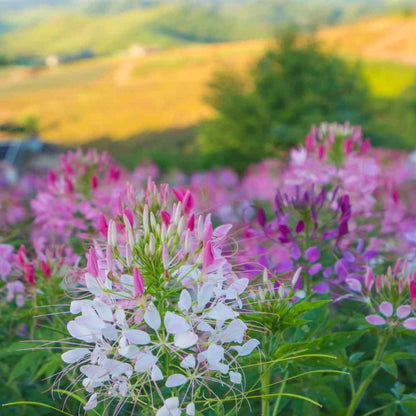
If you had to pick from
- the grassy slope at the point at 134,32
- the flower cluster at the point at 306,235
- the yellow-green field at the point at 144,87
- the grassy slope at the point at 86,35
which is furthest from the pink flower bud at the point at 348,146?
the grassy slope at the point at 134,32

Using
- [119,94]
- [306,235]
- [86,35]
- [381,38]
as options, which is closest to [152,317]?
[306,235]

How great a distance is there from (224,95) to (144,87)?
2327 centimetres

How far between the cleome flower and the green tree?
7760 millimetres

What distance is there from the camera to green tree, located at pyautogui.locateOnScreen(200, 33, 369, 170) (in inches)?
352

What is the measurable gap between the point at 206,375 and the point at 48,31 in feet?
342

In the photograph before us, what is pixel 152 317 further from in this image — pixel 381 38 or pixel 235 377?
pixel 381 38

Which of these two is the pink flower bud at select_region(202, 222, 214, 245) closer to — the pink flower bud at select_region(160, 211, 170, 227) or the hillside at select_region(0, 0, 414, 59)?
the pink flower bud at select_region(160, 211, 170, 227)

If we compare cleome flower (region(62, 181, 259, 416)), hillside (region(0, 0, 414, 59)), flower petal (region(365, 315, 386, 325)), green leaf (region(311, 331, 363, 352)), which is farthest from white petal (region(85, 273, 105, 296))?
hillside (region(0, 0, 414, 59))

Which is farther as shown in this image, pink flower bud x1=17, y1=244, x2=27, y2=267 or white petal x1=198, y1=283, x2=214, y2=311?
pink flower bud x1=17, y1=244, x2=27, y2=267

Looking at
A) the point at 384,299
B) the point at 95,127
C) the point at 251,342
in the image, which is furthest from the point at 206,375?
the point at 95,127

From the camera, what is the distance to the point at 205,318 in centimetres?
109

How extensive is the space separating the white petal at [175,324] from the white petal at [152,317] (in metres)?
0.02

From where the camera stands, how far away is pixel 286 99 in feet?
30.0

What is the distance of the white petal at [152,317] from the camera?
1.01 meters
